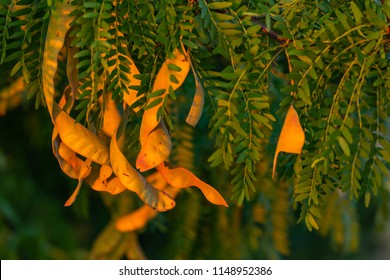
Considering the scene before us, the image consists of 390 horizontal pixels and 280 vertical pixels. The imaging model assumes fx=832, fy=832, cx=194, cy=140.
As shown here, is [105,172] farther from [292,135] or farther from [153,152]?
[292,135]

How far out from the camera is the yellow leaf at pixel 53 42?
61 centimetres

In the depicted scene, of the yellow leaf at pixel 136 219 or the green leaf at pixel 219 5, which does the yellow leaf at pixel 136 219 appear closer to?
the yellow leaf at pixel 136 219

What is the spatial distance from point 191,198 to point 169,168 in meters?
0.81

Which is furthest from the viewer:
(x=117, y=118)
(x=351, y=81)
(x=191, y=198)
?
(x=191, y=198)

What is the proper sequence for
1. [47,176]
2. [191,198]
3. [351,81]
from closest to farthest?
[351,81], [191,198], [47,176]

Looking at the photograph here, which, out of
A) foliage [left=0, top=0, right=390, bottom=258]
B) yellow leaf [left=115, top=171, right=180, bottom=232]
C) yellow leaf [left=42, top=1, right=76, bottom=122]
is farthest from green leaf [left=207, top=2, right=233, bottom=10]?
yellow leaf [left=115, top=171, right=180, bottom=232]

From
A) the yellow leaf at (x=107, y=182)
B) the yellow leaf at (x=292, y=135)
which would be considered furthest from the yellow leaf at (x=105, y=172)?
the yellow leaf at (x=292, y=135)

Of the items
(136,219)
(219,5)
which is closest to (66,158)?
(219,5)

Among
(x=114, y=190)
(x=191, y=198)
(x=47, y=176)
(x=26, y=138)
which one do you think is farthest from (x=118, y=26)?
(x=47, y=176)

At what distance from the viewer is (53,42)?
617 millimetres

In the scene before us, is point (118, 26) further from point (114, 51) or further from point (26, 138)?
point (26, 138)

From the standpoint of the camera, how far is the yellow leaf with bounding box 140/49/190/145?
599 mm

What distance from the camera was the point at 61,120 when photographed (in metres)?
0.62

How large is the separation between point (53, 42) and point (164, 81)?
9cm
